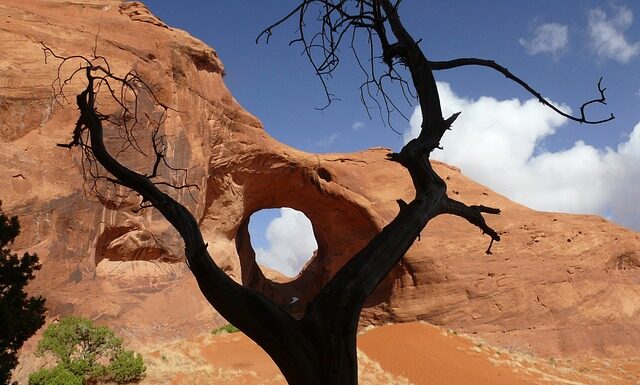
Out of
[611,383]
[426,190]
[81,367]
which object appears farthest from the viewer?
[611,383]

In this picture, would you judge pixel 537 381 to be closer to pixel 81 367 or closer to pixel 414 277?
pixel 414 277

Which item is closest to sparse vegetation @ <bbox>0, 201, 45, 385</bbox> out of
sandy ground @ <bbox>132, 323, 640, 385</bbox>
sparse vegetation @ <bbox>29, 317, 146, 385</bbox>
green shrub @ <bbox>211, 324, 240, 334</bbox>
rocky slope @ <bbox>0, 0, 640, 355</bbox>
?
sparse vegetation @ <bbox>29, 317, 146, 385</bbox>

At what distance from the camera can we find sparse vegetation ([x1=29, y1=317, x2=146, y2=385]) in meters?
9.62

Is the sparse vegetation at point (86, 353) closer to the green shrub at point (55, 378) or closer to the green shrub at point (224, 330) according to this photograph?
the green shrub at point (55, 378)

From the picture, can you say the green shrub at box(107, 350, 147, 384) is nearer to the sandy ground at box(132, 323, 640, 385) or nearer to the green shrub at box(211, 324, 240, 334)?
the sandy ground at box(132, 323, 640, 385)

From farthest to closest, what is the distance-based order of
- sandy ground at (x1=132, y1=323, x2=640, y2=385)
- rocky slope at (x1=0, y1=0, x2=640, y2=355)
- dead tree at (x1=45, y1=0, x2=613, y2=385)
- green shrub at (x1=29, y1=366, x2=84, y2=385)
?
rocky slope at (x1=0, y1=0, x2=640, y2=355) → sandy ground at (x1=132, y1=323, x2=640, y2=385) → green shrub at (x1=29, y1=366, x2=84, y2=385) → dead tree at (x1=45, y1=0, x2=613, y2=385)

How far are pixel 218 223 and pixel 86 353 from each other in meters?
9.13

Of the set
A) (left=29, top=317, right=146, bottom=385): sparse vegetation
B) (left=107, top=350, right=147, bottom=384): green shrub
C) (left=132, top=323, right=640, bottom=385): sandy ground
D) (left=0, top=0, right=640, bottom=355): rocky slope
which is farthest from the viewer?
(left=0, top=0, right=640, bottom=355): rocky slope

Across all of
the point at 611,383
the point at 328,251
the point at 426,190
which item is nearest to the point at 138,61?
the point at 328,251

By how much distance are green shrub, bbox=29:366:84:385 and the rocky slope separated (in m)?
3.06

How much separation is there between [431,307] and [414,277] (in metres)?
1.21

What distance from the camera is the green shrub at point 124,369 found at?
10070 millimetres

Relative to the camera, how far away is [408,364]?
1459 cm

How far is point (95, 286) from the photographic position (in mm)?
13016
